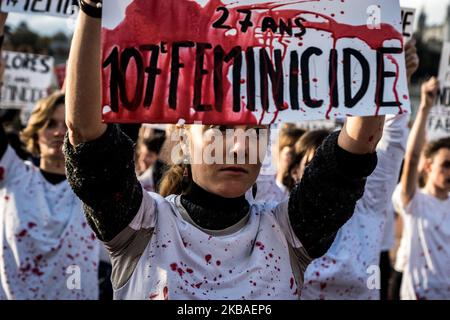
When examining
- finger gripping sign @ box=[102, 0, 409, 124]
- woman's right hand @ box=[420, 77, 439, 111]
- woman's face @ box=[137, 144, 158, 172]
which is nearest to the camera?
finger gripping sign @ box=[102, 0, 409, 124]

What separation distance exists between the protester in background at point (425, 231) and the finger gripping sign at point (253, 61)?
126 inches

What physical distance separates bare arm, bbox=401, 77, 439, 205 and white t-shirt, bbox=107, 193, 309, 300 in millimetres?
3150

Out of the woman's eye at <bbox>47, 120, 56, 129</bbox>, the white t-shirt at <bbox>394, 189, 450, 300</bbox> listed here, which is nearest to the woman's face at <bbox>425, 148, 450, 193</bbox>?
the white t-shirt at <bbox>394, 189, 450, 300</bbox>

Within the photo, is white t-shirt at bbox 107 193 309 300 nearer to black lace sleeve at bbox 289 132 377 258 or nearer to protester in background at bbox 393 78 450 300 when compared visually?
black lace sleeve at bbox 289 132 377 258

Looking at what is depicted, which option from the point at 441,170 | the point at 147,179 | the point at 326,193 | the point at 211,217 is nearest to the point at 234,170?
the point at 211,217

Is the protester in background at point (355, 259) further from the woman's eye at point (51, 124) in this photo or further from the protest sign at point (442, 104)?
the protest sign at point (442, 104)

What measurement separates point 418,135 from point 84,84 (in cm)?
361

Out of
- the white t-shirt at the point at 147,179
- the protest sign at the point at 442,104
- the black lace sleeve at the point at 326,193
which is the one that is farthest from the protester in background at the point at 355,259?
the white t-shirt at the point at 147,179

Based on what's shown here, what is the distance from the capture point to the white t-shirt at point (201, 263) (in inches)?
87.7

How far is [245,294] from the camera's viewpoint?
2240mm

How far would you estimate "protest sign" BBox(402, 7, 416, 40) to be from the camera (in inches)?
192

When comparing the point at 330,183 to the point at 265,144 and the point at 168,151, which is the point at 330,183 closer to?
the point at 265,144

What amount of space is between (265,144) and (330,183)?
0.22m
